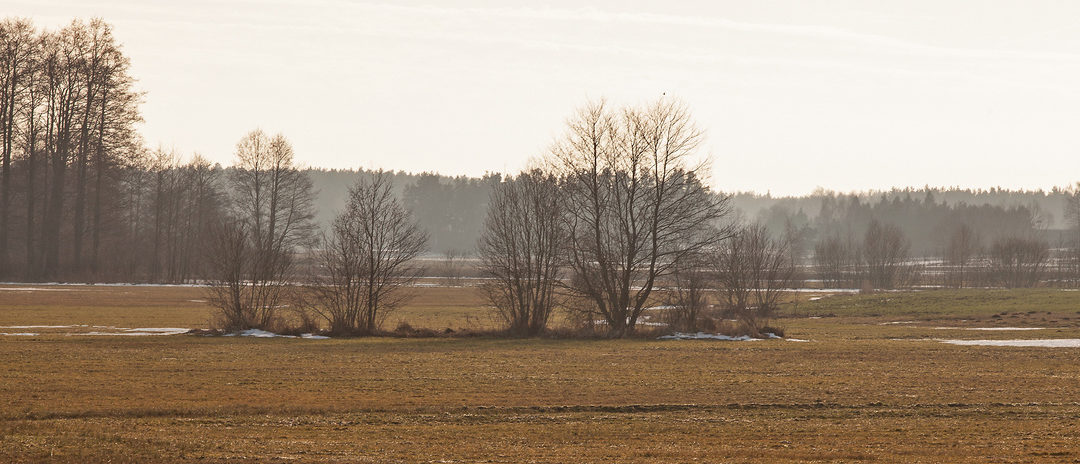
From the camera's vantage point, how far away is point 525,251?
47250mm

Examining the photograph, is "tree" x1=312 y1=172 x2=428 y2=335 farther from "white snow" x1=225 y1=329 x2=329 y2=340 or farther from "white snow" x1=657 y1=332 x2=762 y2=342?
"white snow" x1=657 y1=332 x2=762 y2=342

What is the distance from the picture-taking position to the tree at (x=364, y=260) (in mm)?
45469

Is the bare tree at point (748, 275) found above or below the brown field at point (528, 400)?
above

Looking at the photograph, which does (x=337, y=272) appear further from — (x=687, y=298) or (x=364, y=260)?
(x=687, y=298)

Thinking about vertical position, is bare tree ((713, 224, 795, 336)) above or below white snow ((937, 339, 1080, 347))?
above

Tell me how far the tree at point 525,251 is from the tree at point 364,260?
3893 millimetres

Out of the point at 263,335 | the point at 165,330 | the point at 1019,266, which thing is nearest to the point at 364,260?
the point at 263,335

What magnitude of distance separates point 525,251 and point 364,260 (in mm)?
8005

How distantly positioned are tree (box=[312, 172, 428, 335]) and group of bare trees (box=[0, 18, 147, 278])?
4448cm

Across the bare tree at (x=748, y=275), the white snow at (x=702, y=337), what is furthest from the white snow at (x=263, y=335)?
the bare tree at (x=748, y=275)

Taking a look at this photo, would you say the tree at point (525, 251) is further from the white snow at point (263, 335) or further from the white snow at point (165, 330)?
the white snow at point (165, 330)

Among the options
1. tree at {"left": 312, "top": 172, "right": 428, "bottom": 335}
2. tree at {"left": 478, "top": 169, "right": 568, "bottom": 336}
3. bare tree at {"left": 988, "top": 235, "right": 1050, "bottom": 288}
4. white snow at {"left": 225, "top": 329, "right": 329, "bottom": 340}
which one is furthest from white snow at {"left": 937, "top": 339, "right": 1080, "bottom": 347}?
bare tree at {"left": 988, "top": 235, "right": 1050, "bottom": 288}

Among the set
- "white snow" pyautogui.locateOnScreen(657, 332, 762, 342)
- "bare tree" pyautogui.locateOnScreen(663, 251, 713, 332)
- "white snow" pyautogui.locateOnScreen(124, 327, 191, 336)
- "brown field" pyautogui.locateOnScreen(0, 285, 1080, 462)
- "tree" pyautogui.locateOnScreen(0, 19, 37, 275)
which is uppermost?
"tree" pyautogui.locateOnScreen(0, 19, 37, 275)

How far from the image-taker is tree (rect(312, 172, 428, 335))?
4547 cm
